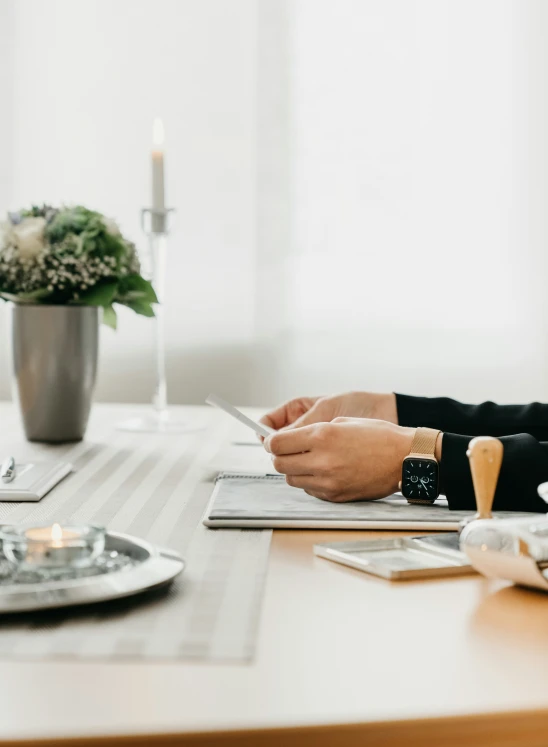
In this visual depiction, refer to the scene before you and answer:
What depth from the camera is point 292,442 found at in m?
0.97

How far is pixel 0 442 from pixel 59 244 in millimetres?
301

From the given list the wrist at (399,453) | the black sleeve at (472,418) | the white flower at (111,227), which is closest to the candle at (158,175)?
the white flower at (111,227)

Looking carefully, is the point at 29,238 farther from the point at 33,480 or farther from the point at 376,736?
the point at 376,736

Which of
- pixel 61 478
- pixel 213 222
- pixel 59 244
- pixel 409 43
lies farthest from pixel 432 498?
pixel 409 43

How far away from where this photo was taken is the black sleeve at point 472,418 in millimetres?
1407

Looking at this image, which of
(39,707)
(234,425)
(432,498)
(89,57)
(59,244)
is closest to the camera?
(39,707)

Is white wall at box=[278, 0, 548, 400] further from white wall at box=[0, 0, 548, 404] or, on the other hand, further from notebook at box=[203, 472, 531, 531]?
notebook at box=[203, 472, 531, 531]

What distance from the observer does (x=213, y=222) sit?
8.55 ft

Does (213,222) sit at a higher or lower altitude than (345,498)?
higher

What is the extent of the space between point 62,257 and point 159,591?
0.82 metres

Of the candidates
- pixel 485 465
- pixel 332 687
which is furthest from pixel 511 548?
pixel 332 687

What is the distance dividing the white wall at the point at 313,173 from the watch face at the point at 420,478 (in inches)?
66.1

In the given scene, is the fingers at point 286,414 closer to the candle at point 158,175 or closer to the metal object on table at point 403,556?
the candle at point 158,175

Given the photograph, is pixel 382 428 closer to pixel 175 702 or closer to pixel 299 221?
pixel 175 702
